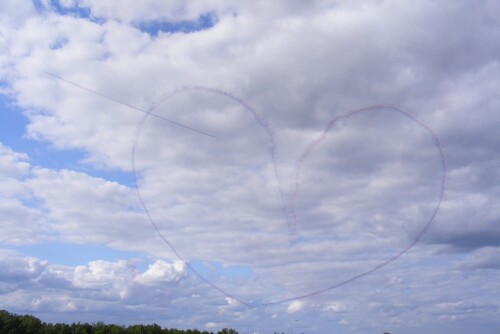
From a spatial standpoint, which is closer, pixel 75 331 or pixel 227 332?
pixel 75 331

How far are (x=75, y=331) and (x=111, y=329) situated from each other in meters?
9.89

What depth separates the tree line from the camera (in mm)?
153750

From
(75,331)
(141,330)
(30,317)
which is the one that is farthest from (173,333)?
(30,317)

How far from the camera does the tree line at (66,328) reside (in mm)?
153750

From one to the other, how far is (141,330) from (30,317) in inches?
1491

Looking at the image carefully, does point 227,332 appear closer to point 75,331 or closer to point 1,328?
point 75,331

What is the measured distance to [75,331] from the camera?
502 ft

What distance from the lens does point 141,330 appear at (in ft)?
→ 512

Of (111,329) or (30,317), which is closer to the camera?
(111,329)

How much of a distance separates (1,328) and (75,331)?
22.1 meters

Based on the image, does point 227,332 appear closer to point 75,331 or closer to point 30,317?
point 75,331

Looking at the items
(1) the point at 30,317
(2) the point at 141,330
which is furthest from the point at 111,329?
(1) the point at 30,317

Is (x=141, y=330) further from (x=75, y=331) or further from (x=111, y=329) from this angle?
(x=75, y=331)

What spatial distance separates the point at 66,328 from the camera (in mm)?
153875
